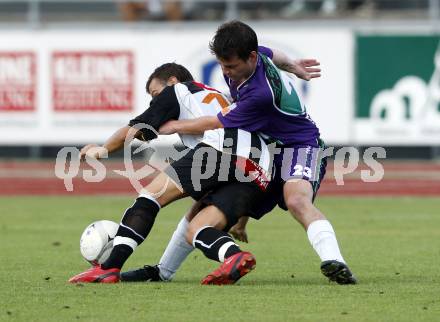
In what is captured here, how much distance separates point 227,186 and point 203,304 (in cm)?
139

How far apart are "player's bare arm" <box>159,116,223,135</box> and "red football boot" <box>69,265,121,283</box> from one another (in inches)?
43.7

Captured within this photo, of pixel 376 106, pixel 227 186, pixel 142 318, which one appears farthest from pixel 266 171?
pixel 376 106

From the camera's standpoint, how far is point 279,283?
8.48m

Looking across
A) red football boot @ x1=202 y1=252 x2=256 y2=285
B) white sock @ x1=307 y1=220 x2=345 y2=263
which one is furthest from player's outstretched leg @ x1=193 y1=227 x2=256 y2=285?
white sock @ x1=307 y1=220 x2=345 y2=263

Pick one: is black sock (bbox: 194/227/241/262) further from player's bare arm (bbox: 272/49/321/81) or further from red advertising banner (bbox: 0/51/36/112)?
red advertising banner (bbox: 0/51/36/112)

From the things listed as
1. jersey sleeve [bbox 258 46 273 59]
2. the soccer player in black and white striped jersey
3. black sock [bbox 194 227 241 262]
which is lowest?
black sock [bbox 194 227 241 262]

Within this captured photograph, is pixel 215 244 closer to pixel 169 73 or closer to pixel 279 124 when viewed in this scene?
pixel 279 124

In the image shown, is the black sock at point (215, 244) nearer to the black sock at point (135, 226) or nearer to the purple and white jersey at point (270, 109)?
the black sock at point (135, 226)

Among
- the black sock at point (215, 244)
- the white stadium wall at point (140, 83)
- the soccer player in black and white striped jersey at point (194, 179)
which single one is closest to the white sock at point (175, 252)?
the soccer player in black and white striped jersey at point (194, 179)

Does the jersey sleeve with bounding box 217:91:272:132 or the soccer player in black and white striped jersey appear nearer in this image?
the jersey sleeve with bounding box 217:91:272:132

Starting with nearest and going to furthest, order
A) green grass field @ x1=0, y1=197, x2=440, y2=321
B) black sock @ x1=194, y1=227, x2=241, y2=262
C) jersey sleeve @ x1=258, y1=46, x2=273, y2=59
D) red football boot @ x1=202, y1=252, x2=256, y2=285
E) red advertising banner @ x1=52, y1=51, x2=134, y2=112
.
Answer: green grass field @ x1=0, y1=197, x2=440, y2=321 < red football boot @ x1=202, y1=252, x2=256, y2=285 < black sock @ x1=194, y1=227, x2=241, y2=262 < jersey sleeve @ x1=258, y1=46, x2=273, y2=59 < red advertising banner @ x1=52, y1=51, x2=134, y2=112

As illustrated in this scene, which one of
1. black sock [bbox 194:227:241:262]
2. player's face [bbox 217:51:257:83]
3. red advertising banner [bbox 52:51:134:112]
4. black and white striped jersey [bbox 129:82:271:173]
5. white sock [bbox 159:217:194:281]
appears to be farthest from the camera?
red advertising banner [bbox 52:51:134:112]

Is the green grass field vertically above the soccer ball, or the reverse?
the soccer ball

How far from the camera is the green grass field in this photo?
6809mm
